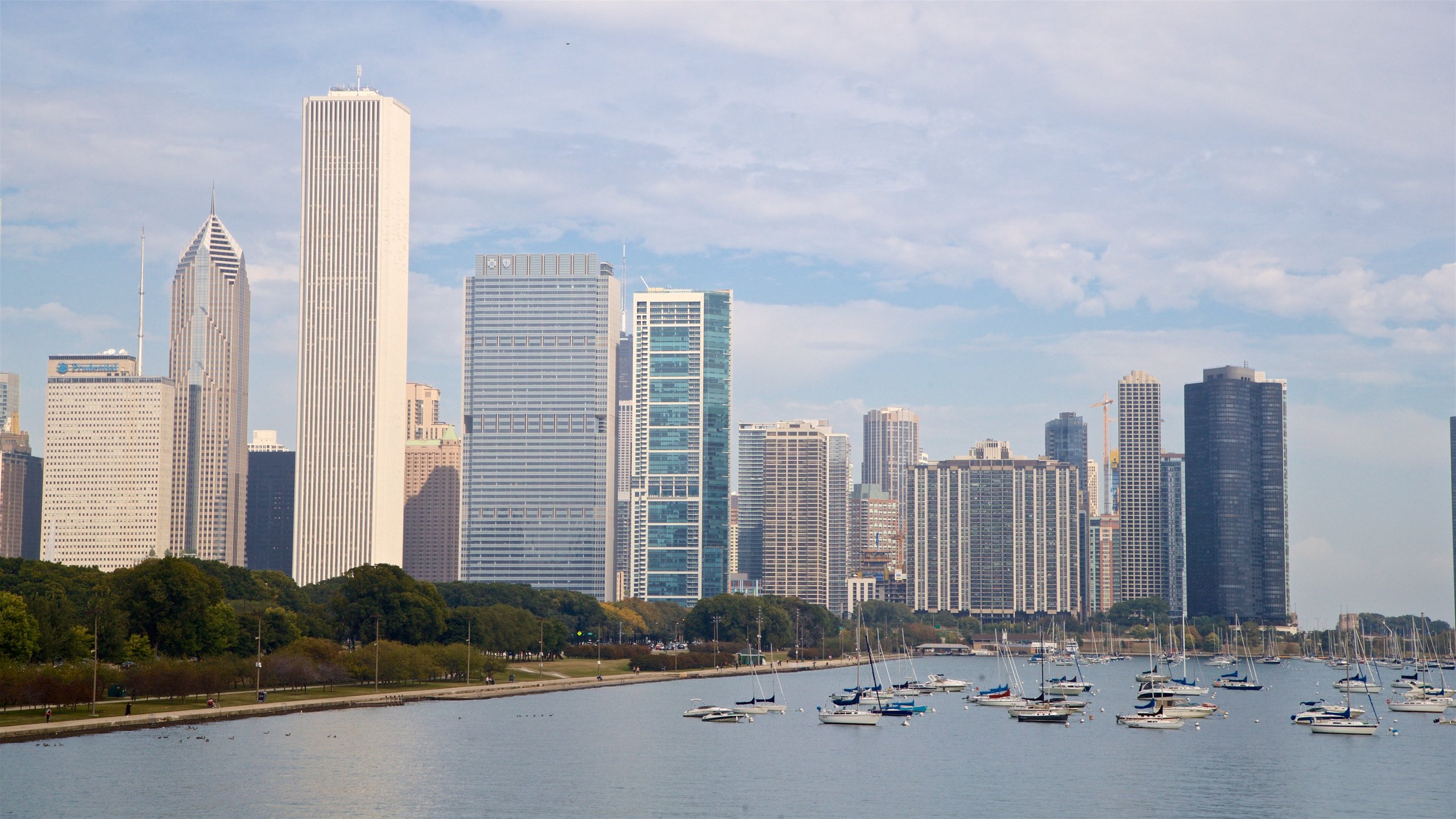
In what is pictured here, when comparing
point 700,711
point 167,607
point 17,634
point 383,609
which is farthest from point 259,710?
point 383,609

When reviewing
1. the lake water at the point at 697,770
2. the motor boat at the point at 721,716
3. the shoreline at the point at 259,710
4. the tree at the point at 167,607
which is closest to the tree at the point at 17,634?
the shoreline at the point at 259,710

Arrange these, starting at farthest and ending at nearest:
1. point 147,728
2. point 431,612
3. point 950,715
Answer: point 431,612, point 950,715, point 147,728

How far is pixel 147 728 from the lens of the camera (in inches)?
4894

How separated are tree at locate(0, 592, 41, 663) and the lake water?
14965mm

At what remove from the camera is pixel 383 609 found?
18800 centimetres

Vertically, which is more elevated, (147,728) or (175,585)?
(175,585)

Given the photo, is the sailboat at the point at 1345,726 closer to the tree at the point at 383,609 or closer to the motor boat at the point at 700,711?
the motor boat at the point at 700,711

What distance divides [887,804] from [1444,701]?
114476mm

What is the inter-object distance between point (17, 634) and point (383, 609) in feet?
206

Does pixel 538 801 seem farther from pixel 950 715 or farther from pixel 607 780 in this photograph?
pixel 950 715

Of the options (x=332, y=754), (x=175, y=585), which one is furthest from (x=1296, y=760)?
(x=175, y=585)

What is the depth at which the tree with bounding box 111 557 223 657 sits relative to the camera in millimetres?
152500

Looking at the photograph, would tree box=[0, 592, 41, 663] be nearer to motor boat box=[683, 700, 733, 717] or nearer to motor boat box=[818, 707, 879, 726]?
motor boat box=[683, 700, 733, 717]

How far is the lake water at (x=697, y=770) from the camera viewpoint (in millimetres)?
98062
